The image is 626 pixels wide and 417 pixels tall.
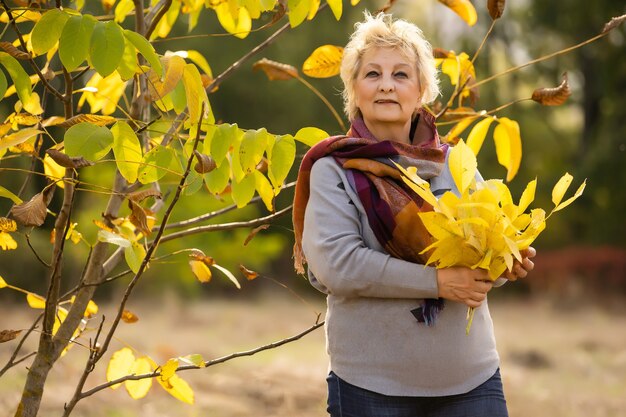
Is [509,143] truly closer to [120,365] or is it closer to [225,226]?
[225,226]

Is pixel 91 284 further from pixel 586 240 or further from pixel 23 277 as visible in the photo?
pixel 586 240

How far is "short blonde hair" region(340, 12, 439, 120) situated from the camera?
6.46ft

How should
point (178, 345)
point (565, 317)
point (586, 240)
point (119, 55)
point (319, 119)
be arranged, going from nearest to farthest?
point (119, 55) → point (178, 345) → point (565, 317) → point (586, 240) → point (319, 119)

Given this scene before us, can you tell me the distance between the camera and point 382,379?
181cm

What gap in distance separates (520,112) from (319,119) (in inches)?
122

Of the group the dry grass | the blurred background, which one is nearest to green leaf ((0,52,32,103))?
the dry grass

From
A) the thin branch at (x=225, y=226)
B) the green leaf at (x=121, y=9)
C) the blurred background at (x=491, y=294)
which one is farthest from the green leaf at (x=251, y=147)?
the blurred background at (x=491, y=294)

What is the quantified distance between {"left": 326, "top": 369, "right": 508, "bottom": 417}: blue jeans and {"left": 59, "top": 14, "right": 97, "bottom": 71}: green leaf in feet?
2.78

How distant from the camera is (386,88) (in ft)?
6.25

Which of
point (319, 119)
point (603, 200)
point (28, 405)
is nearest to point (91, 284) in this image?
point (28, 405)

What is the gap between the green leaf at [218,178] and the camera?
5.68ft

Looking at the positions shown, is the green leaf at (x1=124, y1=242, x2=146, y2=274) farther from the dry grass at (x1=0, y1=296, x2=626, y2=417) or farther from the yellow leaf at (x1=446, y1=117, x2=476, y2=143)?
the dry grass at (x1=0, y1=296, x2=626, y2=417)

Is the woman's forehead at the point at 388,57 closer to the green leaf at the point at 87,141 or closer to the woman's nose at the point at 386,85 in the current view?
the woman's nose at the point at 386,85

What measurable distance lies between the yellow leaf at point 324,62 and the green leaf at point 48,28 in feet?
2.55
